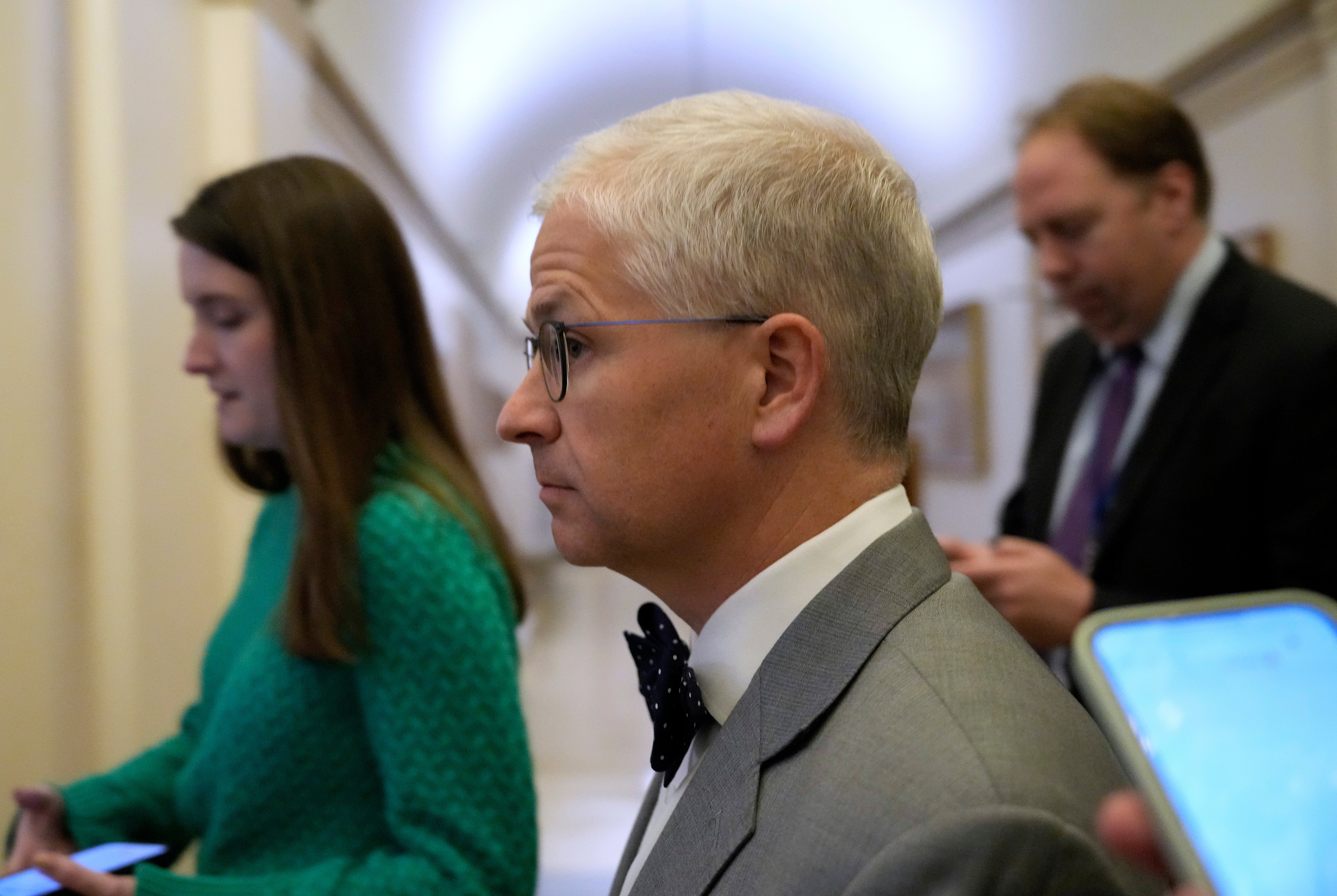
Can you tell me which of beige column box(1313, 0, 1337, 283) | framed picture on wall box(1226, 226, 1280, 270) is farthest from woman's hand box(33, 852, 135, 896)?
framed picture on wall box(1226, 226, 1280, 270)

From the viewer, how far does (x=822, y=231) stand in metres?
1.12

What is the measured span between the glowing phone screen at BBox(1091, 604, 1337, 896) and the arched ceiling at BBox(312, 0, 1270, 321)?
535cm

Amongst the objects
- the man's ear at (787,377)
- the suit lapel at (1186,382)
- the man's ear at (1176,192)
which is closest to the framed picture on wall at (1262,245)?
the man's ear at (1176,192)

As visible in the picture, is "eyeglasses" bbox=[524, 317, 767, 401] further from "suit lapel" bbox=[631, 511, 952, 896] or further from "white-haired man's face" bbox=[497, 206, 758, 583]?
"suit lapel" bbox=[631, 511, 952, 896]

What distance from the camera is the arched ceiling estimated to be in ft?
20.3

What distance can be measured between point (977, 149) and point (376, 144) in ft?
13.6

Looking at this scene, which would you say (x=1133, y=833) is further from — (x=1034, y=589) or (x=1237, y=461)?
(x=1237, y=461)

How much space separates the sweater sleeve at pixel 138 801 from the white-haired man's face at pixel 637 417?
1053mm

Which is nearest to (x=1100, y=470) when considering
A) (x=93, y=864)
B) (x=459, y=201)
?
(x=93, y=864)

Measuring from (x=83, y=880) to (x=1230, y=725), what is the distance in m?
1.40

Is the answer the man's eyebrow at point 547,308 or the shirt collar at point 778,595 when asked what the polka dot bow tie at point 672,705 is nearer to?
the shirt collar at point 778,595

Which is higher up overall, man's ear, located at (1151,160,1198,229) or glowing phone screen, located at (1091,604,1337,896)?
man's ear, located at (1151,160,1198,229)

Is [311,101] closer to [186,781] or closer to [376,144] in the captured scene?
[376,144]

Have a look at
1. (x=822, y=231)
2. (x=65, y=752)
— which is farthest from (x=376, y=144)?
(x=822, y=231)
